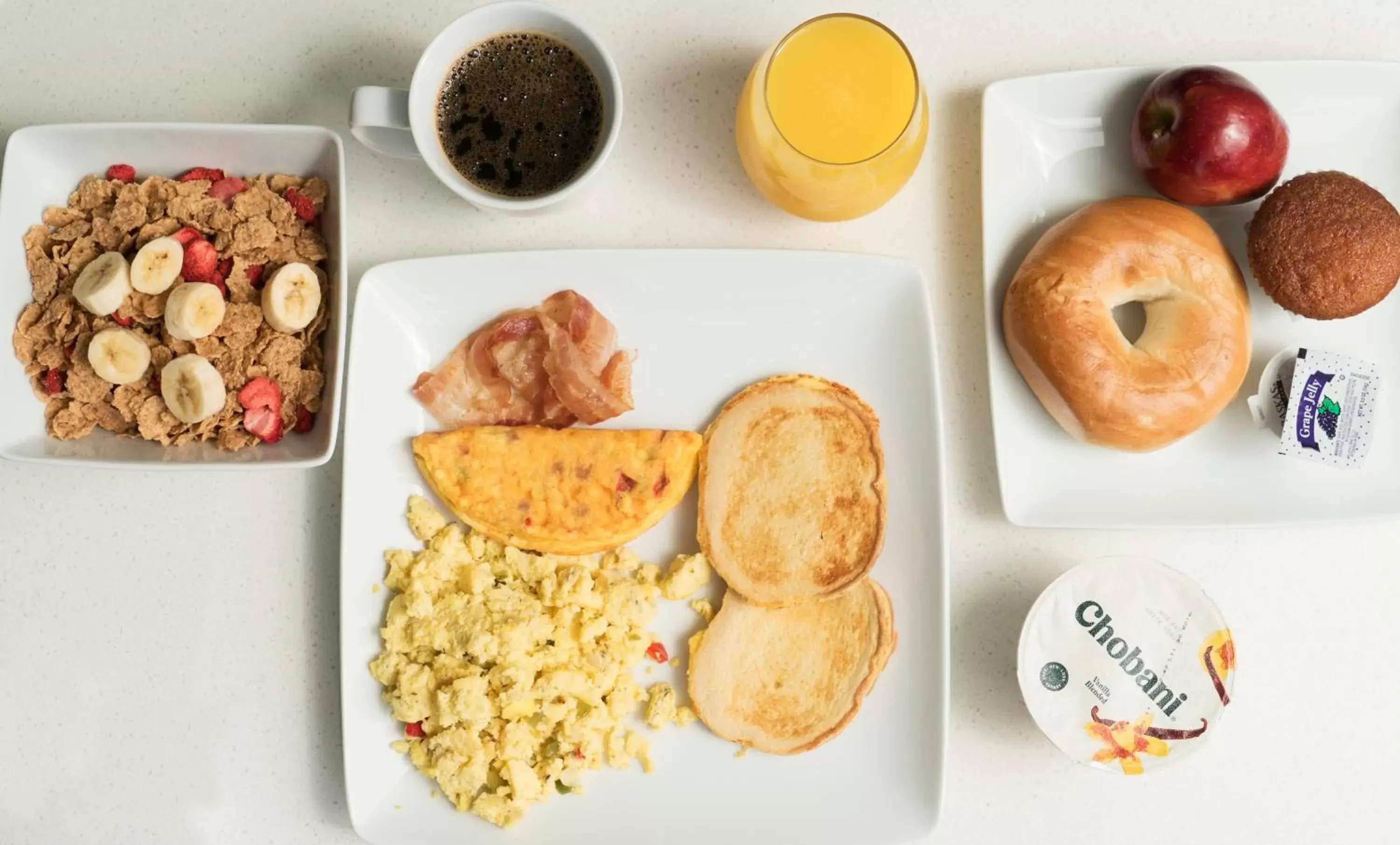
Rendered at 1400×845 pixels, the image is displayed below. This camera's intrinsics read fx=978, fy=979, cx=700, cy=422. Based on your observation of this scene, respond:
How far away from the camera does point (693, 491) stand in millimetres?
1344

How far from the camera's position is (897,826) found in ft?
4.17

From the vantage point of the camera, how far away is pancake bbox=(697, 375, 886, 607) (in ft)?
4.25

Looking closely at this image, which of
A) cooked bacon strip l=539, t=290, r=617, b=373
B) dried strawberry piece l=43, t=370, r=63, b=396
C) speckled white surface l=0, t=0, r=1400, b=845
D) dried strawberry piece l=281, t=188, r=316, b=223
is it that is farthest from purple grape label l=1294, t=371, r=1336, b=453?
dried strawberry piece l=43, t=370, r=63, b=396

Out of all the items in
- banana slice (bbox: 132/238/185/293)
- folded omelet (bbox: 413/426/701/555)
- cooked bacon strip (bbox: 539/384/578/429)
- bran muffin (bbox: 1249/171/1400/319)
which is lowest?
folded omelet (bbox: 413/426/701/555)

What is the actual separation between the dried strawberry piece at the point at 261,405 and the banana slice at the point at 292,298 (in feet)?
0.24

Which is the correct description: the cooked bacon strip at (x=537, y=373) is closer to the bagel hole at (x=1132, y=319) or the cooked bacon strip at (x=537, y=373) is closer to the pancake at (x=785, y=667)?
the pancake at (x=785, y=667)

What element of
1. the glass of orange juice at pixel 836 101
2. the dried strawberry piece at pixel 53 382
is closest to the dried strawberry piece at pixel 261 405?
the dried strawberry piece at pixel 53 382

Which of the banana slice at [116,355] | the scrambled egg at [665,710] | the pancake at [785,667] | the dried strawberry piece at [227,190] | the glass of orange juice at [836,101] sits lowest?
the scrambled egg at [665,710]

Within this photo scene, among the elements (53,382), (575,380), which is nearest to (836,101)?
(575,380)

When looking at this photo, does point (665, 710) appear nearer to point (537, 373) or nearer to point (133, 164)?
point (537, 373)

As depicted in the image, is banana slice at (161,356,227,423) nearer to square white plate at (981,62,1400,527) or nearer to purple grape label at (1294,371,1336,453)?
square white plate at (981,62,1400,527)

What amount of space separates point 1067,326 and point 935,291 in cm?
21

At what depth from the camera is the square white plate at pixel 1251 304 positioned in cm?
133

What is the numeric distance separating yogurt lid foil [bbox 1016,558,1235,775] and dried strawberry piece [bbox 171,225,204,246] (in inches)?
46.3
